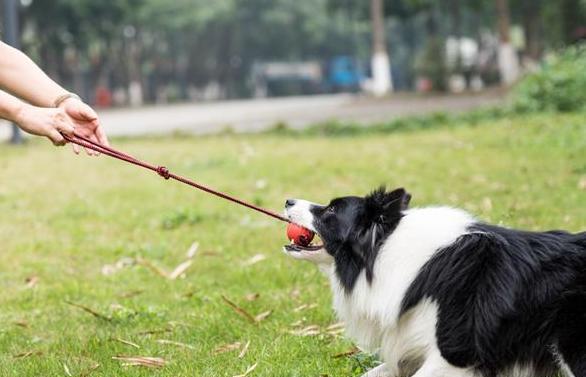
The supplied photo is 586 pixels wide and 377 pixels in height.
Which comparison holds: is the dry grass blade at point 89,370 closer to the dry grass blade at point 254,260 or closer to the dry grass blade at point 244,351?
the dry grass blade at point 244,351

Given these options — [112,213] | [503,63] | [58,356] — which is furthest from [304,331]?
[503,63]

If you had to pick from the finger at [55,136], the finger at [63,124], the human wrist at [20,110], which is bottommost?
the finger at [55,136]

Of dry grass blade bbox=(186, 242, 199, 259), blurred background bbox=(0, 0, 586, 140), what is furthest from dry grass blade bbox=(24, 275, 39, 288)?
blurred background bbox=(0, 0, 586, 140)

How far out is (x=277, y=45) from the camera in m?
65.8

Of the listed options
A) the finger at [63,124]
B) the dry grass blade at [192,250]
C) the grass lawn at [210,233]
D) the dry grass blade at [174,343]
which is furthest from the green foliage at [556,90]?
the finger at [63,124]

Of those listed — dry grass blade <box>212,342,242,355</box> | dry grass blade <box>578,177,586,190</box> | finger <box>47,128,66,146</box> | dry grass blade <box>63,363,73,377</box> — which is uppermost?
finger <box>47,128,66,146</box>

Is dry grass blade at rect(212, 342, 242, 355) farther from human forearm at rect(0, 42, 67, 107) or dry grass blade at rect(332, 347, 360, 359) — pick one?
human forearm at rect(0, 42, 67, 107)

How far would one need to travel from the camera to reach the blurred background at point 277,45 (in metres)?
33.8

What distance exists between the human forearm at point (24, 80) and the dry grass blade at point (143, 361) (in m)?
1.38

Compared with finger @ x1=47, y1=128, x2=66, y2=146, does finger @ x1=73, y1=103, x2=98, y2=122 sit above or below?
above

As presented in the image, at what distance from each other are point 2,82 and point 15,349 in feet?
4.87

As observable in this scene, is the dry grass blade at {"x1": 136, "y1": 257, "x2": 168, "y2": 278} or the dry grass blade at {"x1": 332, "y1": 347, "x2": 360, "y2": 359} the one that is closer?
the dry grass blade at {"x1": 332, "y1": 347, "x2": 360, "y2": 359}

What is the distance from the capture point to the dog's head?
11.3 ft

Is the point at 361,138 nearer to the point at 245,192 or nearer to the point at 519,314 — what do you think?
the point at 245,192
